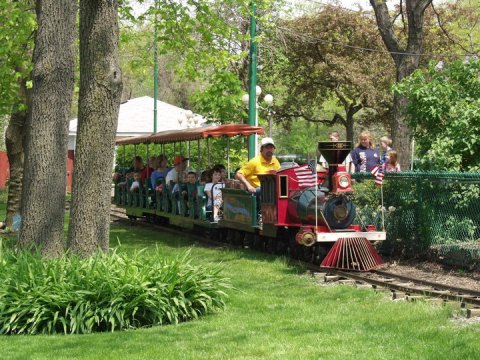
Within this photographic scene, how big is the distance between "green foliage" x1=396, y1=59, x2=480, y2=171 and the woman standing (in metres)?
0.88

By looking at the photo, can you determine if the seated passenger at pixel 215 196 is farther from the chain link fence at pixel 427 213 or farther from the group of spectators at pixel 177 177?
the chain link fence at pixel 427 213

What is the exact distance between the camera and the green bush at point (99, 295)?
9.99m

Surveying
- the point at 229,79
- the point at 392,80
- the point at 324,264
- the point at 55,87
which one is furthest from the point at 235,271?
the point at 392,80

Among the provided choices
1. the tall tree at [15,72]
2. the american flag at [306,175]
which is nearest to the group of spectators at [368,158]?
the american flag at [306,175]

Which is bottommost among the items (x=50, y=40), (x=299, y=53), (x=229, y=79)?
(x=50, y=40)

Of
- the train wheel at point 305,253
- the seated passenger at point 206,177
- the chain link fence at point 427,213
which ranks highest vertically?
the seated passenger at point 206,177

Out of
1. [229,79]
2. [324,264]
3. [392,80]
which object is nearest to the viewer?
[324,264]

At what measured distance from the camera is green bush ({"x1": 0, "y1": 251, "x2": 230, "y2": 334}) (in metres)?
9.99

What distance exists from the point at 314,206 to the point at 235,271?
165cm

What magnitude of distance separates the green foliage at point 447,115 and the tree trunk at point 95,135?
6.31m

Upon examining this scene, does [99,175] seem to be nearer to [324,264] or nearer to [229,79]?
[324,264]

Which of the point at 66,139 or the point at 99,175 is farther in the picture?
the point at 66,139

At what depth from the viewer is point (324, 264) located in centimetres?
1448

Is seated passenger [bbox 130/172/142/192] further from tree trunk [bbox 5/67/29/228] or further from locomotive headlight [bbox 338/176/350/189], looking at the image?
locomotive headlight [bbox 338/176/350/189]
